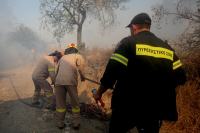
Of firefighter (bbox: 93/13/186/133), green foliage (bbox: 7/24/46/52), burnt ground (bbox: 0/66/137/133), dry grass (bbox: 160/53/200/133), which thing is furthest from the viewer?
green foliage (bbox: 7/24/46/52)

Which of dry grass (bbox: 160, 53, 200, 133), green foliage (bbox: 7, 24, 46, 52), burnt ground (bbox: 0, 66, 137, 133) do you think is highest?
green foliage (bbox: 7, 24, 46, 52)

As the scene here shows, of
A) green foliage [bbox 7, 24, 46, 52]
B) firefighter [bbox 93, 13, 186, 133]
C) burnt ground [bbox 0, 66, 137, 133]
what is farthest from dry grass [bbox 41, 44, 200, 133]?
green foliage [bbox 7, 24, 46, 52]

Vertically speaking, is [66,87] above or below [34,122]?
above

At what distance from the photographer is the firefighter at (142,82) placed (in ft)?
3.87

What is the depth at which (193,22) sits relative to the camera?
3.87 metres

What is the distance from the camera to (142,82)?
1.18m

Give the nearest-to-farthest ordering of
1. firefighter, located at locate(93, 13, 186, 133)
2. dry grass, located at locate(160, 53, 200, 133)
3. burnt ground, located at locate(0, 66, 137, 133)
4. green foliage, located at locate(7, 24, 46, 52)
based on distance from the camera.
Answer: firefighter, located at locate(93, 13, 186, 133), dry grass, located at locate(160, 53, 200, 133), burnt ground, located at locate(0, 66, 137, 133), green foliage, located at locate(7, 24, 46, 52)

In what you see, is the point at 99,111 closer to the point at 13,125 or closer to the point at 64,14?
the point at 13,125

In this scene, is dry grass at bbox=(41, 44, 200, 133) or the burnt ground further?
the burnt ground

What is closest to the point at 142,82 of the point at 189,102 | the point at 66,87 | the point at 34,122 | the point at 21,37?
the point at 66,87

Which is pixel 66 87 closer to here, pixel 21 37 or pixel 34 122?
pixel 34 122

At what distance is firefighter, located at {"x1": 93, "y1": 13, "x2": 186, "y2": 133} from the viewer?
1179 millimetres

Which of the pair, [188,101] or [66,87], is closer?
[66,87]

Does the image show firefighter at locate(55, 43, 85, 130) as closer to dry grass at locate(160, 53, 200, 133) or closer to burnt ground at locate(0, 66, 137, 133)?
burnt ground at locate(0, 66, 137, 133)
